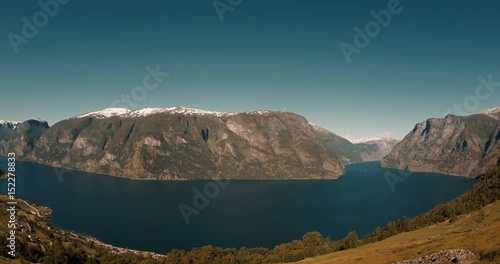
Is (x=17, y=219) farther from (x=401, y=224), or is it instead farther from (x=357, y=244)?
(x=401, y=224)

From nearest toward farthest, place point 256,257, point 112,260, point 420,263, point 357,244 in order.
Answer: point 420,263 < point 357,244 < point 256,257 < point 112,260

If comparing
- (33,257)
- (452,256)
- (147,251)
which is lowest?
(147,251)

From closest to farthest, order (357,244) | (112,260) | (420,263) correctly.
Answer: (420,263) → (357,244) → (112,260)

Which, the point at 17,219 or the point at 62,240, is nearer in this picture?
the point at 62,240

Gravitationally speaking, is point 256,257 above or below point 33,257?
below

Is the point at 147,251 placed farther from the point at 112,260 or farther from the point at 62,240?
the point at 112,260

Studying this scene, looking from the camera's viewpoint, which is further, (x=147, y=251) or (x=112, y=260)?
(x=147, y=251)

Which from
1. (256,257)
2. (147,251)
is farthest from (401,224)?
(147,251)

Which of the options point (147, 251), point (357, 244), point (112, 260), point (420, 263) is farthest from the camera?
point (147, 251)

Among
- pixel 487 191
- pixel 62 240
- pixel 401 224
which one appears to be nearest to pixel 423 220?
pixel 401 224
